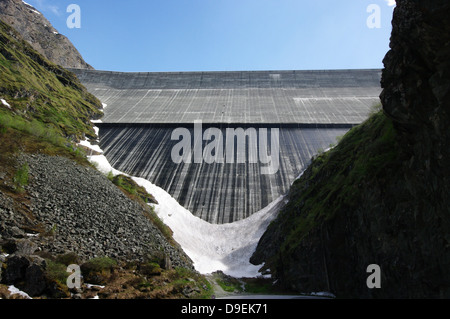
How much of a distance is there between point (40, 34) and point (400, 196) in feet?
352

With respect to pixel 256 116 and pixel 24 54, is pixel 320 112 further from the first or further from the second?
pixel 24 54

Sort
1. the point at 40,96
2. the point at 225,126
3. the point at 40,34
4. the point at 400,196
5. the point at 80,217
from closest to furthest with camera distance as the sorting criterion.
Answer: the point at 400,196 < the point at 80,217 < the point at 40,96 < the point at 225,126 < the point at 40,34

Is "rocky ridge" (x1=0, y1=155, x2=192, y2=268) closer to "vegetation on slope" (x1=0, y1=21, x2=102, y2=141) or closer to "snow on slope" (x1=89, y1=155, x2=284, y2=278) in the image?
"snow on slope" (x1=89, y1=155, x2=284, y2=278)

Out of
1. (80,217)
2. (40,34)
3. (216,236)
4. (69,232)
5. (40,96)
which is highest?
(40,34)

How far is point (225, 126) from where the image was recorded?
40219 mm

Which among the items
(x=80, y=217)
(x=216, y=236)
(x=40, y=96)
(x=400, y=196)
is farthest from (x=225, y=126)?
(x=400, y=196)

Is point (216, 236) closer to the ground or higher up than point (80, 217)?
higher up

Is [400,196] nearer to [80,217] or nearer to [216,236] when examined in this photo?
[80,217]

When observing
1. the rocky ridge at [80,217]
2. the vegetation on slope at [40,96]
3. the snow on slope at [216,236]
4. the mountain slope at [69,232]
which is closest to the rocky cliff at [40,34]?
the vegetation on slope at [40,96]

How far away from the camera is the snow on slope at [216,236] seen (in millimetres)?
21609

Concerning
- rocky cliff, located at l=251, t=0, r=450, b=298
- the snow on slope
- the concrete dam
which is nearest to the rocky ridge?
the snow on slope

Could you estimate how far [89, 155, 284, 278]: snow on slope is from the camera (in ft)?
70.9

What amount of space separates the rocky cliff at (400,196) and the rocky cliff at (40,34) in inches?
3647

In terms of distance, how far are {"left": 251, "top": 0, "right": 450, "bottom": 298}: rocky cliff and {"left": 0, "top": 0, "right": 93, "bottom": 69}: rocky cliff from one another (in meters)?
92.6
